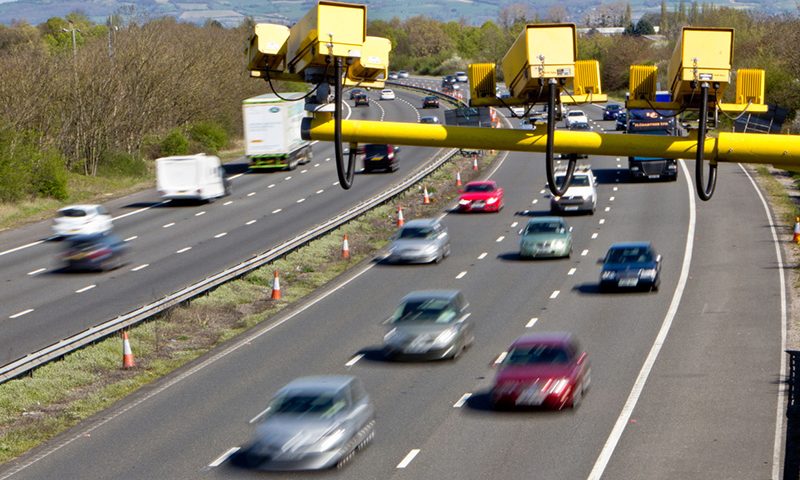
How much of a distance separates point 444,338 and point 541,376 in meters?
5.97

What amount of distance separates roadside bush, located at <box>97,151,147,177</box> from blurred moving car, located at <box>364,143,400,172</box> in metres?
14.7

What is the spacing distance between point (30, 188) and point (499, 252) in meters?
28.2

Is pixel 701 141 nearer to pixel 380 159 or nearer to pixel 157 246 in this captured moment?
pixel 157 246

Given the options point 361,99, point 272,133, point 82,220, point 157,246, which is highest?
point 272,133

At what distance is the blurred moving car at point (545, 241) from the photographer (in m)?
48.9

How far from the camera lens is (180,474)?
22594mm

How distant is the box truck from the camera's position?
69.2 m

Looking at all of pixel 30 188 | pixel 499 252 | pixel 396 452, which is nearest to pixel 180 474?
pixel 396 452

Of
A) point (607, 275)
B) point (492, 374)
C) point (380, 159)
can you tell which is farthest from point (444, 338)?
point (380, 159)

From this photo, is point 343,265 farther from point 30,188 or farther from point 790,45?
point 790,45

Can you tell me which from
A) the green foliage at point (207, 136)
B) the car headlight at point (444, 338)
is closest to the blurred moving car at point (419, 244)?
A: the car headlight at point (444, 338)

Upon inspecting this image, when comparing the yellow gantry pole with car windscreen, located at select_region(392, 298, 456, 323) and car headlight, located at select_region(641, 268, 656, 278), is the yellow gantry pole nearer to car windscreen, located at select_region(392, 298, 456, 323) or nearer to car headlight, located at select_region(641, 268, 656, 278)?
car windscreen, located at select_region(392, 298, 456, 323)

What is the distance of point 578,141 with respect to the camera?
8.77 meters

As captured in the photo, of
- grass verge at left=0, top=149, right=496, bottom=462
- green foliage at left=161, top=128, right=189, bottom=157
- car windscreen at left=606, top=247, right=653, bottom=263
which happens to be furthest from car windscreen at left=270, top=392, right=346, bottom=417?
green foliage at left=161, top=128, right=189, bottom=157
